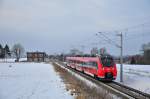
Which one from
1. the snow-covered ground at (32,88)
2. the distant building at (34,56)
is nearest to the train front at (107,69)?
the snow-covered ground at (32,88)

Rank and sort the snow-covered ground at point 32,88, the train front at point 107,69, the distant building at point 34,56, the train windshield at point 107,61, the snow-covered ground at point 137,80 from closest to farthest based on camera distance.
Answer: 1. the snow-covered ground at point 32,88
2. the snow-covered ground at point 137,80
3. the train front at point 107,69
4. the train windshield at point 107,61
5. the distant building at point 34,56

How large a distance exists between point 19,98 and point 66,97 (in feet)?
9.08

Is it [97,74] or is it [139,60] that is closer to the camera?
[97,74]

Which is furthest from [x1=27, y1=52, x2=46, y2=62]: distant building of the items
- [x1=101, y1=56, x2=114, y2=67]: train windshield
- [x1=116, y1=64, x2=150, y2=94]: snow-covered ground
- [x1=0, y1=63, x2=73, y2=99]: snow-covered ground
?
[x1=101, y1=56, x2=114, y2=67]: train windshield

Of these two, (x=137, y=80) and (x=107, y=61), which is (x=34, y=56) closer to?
(x=137, y=80)

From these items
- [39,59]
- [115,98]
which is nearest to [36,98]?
[115,98]

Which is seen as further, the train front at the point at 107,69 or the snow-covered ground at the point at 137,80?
the train front at the point at 107,69

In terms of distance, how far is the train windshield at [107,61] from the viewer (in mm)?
31470

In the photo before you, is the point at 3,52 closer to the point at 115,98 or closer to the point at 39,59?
the point at 39,59

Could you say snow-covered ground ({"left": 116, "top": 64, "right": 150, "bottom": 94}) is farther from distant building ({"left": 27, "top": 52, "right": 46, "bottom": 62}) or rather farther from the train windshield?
distant building ({"left": 27, "top": 52, "right": 46, "bottom": 62})

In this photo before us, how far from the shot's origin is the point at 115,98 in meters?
17.8

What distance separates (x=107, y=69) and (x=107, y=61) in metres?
1.17

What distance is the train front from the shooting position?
101ft

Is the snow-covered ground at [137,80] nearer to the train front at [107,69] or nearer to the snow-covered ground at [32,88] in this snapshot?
the train front at [107,69]
